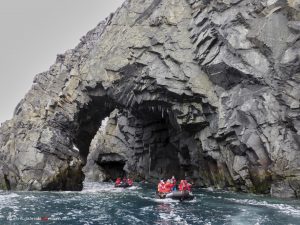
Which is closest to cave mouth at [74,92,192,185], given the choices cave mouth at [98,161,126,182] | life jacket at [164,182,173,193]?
cave mouth at [98,161,126,182]

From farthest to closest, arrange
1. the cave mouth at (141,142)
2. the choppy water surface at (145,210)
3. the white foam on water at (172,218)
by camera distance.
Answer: the cave mouth at (141,142) → the choppy water surface at (145,210) → the white foam on water at (172,218)

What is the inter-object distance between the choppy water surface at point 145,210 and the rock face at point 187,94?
5152mm

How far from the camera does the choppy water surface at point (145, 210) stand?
25312 mm

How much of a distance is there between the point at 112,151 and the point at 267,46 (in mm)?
43820

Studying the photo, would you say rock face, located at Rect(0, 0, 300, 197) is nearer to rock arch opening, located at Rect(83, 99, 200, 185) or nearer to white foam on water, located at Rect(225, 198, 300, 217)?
rock arch opening, located at Rect(83, 99, 200, 185)

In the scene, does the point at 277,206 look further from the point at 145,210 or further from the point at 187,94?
the point at 187,94

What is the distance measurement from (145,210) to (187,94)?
1664 centimetres

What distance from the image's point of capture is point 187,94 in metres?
43.1

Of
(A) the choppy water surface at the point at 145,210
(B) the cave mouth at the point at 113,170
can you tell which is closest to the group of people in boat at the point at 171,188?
(A) the choppy water surface at the point at 145,210

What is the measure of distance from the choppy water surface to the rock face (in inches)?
203

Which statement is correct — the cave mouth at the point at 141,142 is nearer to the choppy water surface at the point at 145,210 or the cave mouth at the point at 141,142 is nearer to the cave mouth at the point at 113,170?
the cave mouth at the point at 113,170

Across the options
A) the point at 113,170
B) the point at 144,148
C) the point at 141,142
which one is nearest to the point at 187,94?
the point at 144,148

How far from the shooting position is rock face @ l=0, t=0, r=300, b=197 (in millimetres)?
37406

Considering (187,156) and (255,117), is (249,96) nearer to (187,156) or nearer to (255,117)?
(255,117)
